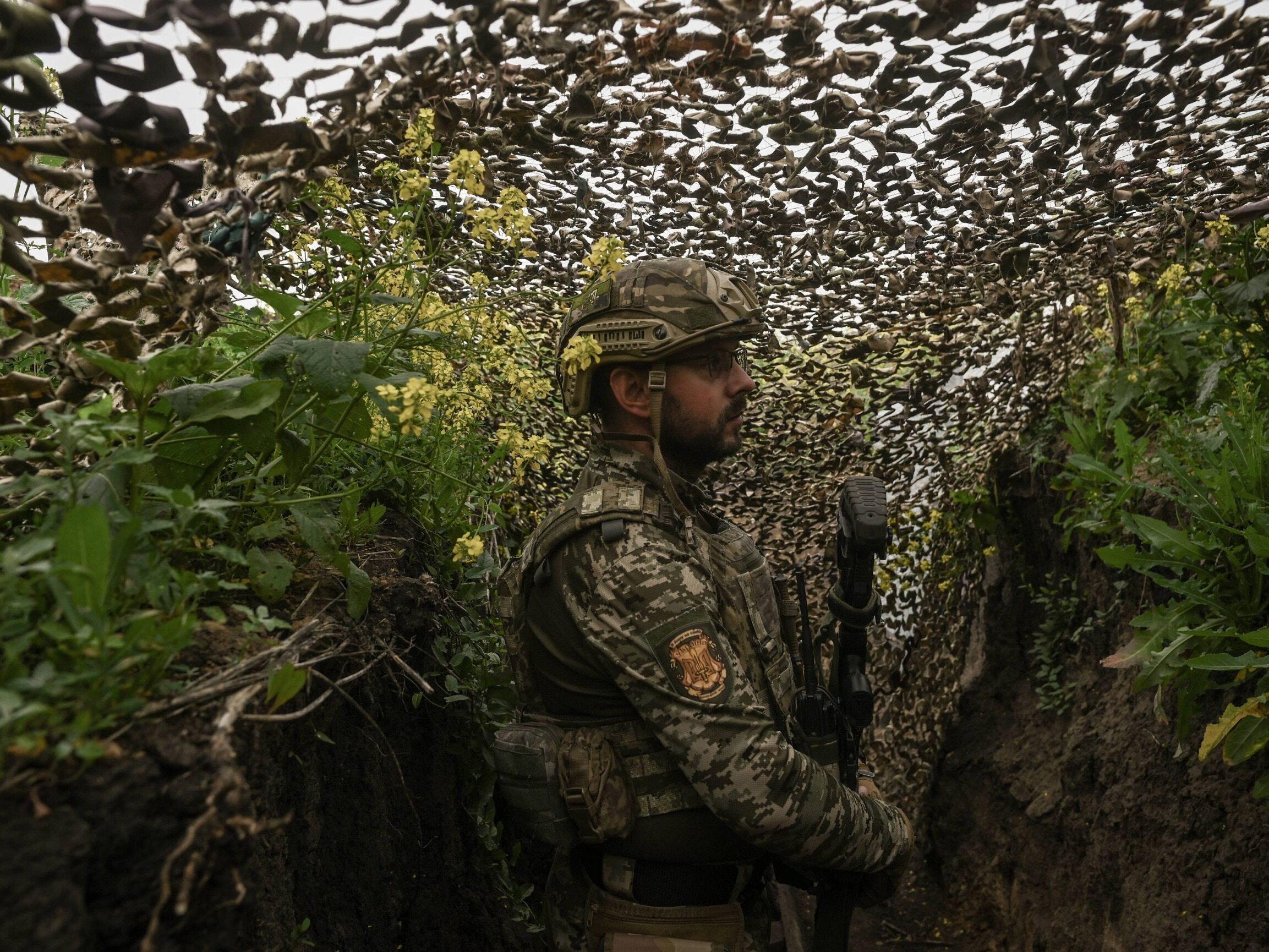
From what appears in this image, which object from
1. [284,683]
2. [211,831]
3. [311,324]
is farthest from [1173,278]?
[211,831]

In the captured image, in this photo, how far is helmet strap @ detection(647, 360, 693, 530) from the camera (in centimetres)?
254

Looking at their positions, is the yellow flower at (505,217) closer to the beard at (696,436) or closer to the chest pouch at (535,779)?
the beard at (696,436)

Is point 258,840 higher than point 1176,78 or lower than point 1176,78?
lower

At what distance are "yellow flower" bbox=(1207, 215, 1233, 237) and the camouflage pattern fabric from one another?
2.19 m

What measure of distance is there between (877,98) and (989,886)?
11.5 ft

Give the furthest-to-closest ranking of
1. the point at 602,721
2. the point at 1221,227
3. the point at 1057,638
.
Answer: the point at 1057,638, the point at 1221,227, the point at 602,721

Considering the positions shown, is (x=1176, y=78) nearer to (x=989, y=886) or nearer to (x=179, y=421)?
(x=179, y=421)

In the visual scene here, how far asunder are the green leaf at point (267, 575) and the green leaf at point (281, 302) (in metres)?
0.56

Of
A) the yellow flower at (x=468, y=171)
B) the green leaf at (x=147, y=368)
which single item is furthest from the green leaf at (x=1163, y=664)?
the green leaf at (x=147, y=368)

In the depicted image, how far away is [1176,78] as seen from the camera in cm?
260

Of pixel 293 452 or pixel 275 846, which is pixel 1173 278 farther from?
pixel 275 846

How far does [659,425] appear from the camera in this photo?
8.47ft

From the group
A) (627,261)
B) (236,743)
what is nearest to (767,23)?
(627,261)

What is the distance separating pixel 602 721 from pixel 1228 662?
1.64 meters
